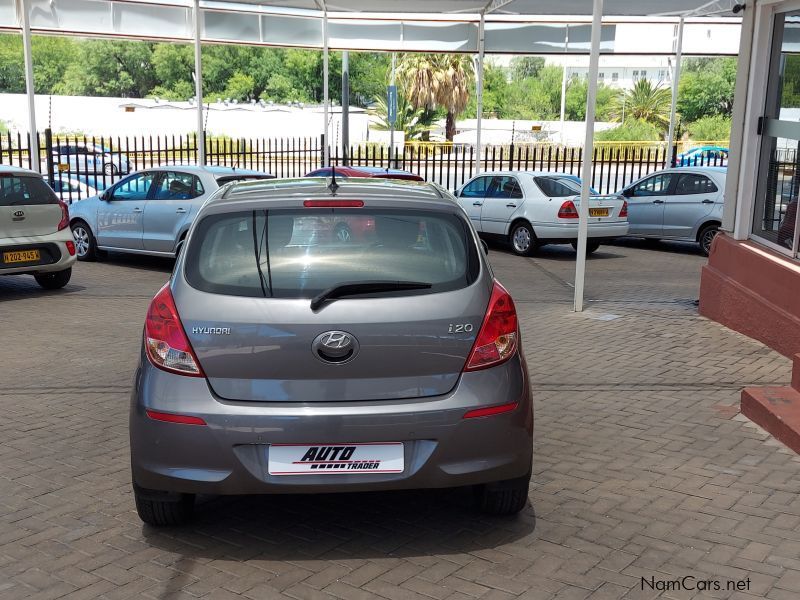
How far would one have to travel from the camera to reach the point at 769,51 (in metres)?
9.10

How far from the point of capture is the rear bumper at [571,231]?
1539 cm

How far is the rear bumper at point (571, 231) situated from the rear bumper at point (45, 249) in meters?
7.64

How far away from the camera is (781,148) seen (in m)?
8.82

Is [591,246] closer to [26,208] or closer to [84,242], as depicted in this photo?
[84,242]

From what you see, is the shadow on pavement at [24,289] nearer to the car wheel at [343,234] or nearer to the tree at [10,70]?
the car wheel at [343,234]

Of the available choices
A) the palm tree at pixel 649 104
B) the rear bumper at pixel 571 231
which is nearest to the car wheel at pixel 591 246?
the rear bumper at pixel 571 231

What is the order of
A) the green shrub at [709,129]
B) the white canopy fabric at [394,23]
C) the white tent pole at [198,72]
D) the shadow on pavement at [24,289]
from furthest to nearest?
the green shrub at [709,129] → the white canopy fabric at [394,23] → the white tent pole at [198,72] → the shadow on pavement at [24,289]

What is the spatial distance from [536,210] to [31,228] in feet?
26.9

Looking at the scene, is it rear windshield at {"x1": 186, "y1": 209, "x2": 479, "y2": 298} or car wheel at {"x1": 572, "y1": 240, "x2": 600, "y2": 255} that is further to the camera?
car wheel at {"x1": 572, "y1": 240, "x2": 600, "y2": 255}

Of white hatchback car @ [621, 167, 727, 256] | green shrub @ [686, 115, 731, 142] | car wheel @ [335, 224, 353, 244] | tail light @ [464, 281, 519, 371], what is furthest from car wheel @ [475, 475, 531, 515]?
green shrub @ [686, 115, 731, 142]

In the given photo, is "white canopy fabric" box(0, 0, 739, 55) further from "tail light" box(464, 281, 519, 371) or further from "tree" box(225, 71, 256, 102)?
"tree" box(225, 71, 256, 102)

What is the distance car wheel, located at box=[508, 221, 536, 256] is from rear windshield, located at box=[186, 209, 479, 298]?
456 inches

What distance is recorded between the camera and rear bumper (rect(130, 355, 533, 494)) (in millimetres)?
3941

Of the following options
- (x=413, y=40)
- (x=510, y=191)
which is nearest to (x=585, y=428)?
(x=510, y=191)
